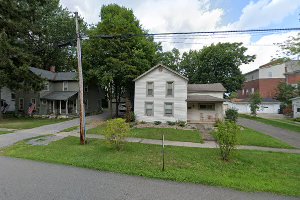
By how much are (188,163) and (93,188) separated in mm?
4179

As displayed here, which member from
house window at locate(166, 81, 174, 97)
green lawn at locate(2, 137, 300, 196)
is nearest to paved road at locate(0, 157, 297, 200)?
green lawn at locate(2, 137, 300, 196)

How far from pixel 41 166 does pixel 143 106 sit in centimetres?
1615

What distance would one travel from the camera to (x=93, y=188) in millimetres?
6316

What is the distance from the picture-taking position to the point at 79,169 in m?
8.17

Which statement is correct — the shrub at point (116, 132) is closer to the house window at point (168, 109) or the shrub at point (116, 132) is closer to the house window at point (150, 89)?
the house window at point (168, 109)

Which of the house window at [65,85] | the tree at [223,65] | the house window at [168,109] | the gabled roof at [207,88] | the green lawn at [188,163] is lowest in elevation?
the green lawn at [188,163]

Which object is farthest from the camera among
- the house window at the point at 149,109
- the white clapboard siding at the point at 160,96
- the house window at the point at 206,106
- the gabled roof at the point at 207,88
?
the gabled roof at the point at 207,88

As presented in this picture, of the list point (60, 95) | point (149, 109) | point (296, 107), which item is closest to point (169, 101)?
point (149, 109)

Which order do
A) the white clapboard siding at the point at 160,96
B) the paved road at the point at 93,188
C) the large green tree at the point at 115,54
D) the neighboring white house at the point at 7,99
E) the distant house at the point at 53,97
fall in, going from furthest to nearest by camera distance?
1. the neighboring white house at the point at 7,99
2. the distant house at the point at 53,97
3. the large green tree at the point at 115,54
4. the white clapboard siding at the point at 160,96
5. the paved road at the point at 93,188

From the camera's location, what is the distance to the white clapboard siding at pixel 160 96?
23.0m

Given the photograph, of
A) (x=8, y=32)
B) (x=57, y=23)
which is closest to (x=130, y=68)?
(x=8, y=32)

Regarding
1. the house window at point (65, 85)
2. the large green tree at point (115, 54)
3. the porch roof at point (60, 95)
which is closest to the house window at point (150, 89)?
the large green tree at point (115, 54)

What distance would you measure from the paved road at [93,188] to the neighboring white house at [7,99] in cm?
2981

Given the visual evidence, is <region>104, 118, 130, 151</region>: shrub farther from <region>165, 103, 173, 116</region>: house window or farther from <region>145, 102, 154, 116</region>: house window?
<region>145, 102, 154, 116</region>: house window
